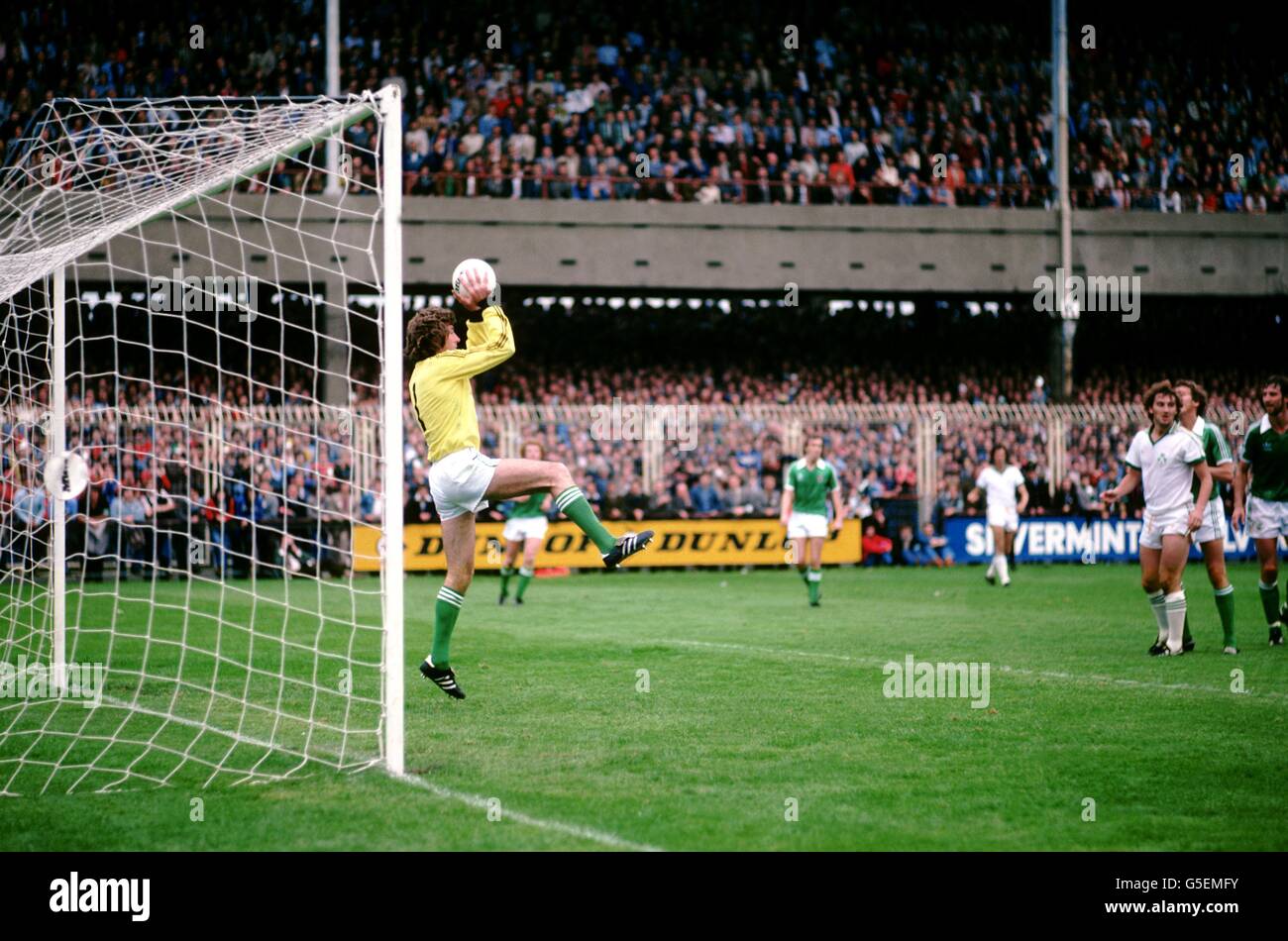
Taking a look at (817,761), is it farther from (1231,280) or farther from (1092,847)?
(1231,280)

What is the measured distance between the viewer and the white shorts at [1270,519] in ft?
40.0

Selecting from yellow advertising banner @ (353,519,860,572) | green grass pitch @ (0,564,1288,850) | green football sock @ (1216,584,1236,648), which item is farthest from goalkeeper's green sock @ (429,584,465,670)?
yellow advertising banner @ (353,519,860,572)

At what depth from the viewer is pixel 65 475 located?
25.6ft

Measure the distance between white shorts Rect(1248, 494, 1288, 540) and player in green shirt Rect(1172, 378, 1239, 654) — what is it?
115cm

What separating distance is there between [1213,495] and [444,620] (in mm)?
6650

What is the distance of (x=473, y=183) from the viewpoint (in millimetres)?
28797

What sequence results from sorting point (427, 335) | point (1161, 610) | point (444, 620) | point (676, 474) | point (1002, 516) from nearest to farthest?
point (427, 335), point (444, 620), point (1161, 610), point (1002, 516), point (676, 474)

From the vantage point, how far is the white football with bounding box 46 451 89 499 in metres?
7.68

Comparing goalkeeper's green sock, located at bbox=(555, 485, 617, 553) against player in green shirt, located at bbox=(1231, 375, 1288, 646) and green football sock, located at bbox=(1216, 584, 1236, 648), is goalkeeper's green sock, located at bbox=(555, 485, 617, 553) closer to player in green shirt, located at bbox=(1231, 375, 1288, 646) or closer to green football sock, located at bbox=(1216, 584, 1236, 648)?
green football sock, located at bbox=(1216, 584, 1236, 648)

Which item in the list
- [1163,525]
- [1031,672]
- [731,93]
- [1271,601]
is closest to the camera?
[1031,672]

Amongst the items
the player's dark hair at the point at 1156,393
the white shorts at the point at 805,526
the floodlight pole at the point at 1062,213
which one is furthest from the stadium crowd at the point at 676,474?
the player's dark hair at the point at 1156,393

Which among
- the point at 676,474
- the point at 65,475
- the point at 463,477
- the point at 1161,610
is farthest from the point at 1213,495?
the point at 676,474

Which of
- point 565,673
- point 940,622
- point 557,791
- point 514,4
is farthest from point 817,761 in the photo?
point 514,4

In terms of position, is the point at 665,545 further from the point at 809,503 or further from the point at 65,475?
the point at 65,475
